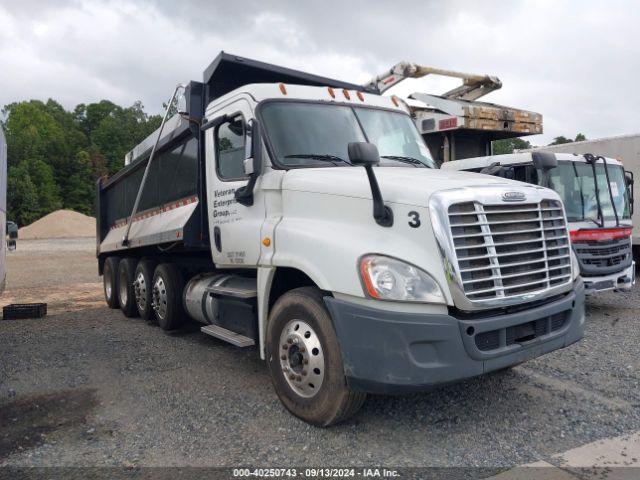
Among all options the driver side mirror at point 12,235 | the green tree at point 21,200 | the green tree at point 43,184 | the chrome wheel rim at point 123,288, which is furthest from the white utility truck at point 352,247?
the green tree at point 43,184

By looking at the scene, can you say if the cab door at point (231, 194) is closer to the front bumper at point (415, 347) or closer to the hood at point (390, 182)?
the hood at point (390, 182)

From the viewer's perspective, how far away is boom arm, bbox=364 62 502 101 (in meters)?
12.9

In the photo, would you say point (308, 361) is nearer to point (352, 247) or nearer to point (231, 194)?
point (352, 247)

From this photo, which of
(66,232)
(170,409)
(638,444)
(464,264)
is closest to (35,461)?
(170,409)

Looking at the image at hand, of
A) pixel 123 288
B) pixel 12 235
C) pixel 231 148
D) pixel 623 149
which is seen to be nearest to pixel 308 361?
pixel 231 148

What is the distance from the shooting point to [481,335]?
139 inches

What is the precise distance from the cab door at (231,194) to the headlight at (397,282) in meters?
1.48

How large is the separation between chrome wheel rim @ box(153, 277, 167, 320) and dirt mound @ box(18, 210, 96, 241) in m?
46.4

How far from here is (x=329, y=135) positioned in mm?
4801

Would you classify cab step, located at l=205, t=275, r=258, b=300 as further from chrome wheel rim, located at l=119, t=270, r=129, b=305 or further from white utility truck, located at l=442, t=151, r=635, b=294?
white utility truck, located at l=442, t=151, r=635, b=294

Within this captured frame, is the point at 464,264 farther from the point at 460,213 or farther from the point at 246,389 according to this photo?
the point at 246,389

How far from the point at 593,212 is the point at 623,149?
4.96m

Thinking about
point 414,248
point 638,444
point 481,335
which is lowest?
point 638,444

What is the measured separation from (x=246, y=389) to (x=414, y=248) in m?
2.26
